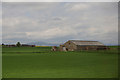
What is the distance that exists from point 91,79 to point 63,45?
50541 millimetres

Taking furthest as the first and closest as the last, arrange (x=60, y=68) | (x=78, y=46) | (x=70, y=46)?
(x=70, y=46)
(x=78, y=46)
(x=60, y=68)

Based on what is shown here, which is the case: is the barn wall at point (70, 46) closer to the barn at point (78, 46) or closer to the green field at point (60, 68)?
the barn at point (78, 46)

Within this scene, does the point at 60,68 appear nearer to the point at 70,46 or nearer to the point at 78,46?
the point at 78,46

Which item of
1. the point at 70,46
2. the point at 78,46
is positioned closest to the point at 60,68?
the point at 78,46

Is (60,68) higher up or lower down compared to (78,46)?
lower down

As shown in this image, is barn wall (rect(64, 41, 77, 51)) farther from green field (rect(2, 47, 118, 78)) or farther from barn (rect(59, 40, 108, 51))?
green field (rect(2, 47, 118, 78))

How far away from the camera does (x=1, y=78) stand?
9422 millimetres

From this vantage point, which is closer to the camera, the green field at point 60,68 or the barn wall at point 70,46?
the green field at point 60,68

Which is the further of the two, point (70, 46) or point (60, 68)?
point (70, 46)

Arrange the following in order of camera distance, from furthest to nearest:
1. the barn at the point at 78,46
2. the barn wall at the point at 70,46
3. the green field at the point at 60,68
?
1. the barn wall at the point at 70,46
2. the barn at the point at 78,46
3. the green field at the point at 60,68

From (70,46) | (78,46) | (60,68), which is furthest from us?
(70,46)

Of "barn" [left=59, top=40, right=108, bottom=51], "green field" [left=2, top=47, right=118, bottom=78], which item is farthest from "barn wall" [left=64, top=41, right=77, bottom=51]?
"green field" [left=2, top=47, right=118, bottom=78]

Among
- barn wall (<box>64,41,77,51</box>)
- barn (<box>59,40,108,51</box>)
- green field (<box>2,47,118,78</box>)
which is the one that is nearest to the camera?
green field (<box>2,47,118,78</box>)

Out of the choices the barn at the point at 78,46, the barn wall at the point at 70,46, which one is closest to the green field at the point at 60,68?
the barn at the point at 78,46
